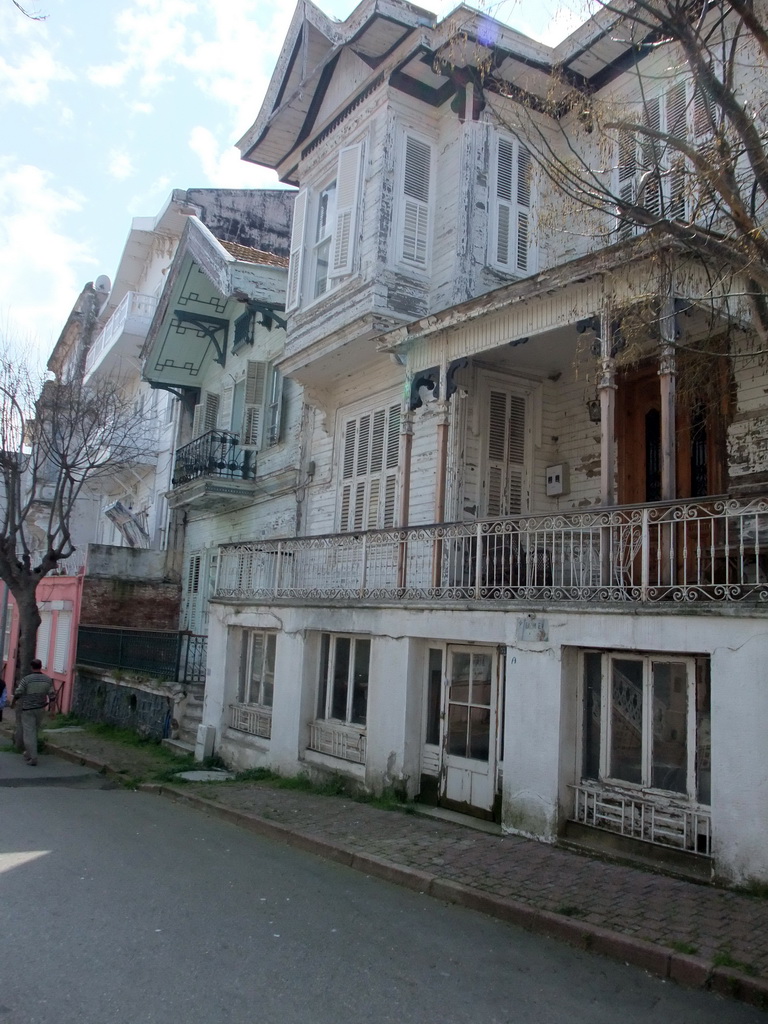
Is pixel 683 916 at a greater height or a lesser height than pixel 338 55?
lesser

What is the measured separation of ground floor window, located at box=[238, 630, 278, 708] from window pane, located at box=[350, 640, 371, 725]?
1.87 meters

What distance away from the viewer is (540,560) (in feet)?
35.3

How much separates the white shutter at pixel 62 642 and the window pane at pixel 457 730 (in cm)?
1387

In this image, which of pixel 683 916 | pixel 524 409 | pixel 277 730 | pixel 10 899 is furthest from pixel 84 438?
pixel 683 916

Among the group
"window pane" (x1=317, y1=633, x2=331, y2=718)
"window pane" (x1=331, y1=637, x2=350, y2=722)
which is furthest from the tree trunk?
"window pane" (x1=331, y1=637, x2=350, y2=722)

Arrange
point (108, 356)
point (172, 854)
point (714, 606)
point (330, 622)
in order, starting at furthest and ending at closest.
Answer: point (108, 356) → point (330, 622) → point (172, 854) → point (714, 606)

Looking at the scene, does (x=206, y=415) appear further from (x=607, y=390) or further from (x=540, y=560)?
(x=607, y=390)

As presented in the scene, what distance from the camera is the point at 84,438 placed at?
1758 centimetres

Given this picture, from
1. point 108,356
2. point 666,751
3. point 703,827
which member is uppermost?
point 108,356

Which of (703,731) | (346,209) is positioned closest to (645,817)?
(703,731)

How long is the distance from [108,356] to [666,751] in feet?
76.0

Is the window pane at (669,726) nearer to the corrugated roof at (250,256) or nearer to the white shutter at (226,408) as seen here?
the corrugated roof at (250,256)

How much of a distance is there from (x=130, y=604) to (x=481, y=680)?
14047 mm

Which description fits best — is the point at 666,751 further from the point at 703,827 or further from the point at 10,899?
the point at 10,899
